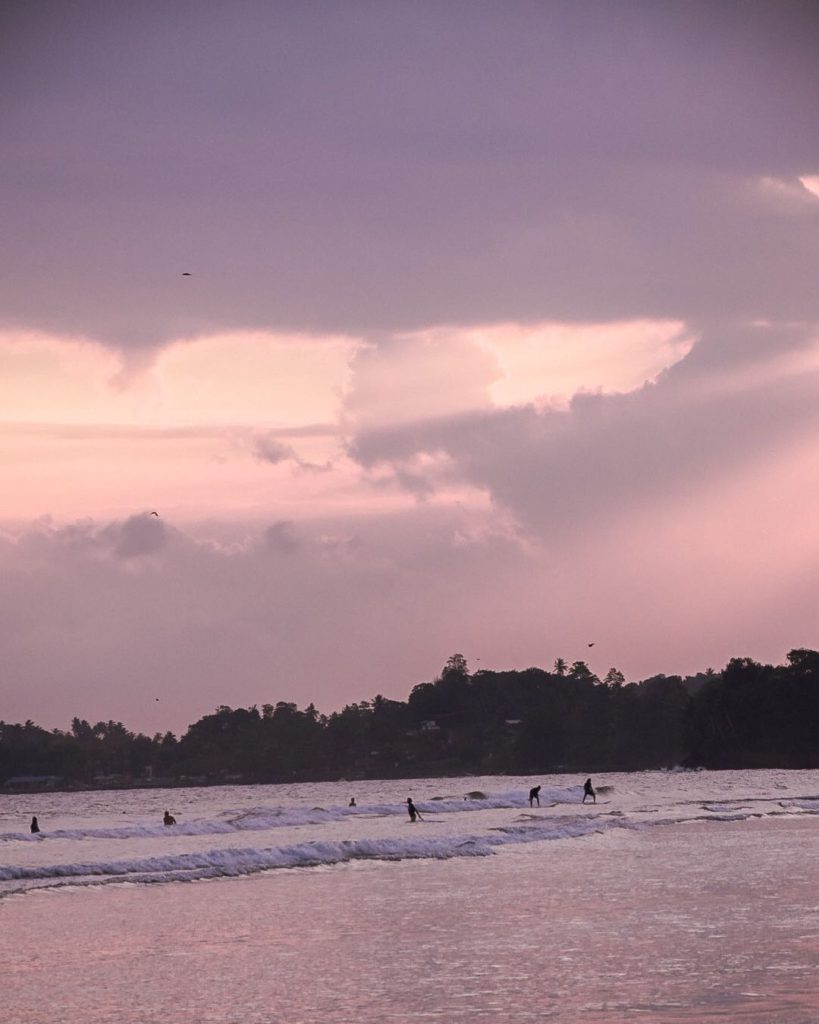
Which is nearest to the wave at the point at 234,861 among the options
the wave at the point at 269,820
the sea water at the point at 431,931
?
the sea water at the point at 431,931

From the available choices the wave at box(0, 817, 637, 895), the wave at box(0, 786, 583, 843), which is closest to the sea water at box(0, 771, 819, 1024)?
the wave at box(0, 817, 637, 895)

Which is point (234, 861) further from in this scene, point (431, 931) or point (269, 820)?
point (269, 820)

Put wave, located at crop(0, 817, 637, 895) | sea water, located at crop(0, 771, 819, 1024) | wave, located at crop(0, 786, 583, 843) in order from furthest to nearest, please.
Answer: wave, located at crop(0, 786, 583, 843)
wave, located at crop(0, 817, 637, 895)
sea water, located at crop(0, 771, 819, 1024)

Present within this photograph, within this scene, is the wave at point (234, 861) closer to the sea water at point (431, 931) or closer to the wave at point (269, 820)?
the sea water at point (431, 931)

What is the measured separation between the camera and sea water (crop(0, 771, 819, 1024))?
18.1 metres

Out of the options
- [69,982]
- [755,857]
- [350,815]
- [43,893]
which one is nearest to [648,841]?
[755,857]

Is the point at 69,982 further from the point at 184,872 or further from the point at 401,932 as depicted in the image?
the point at 184,872

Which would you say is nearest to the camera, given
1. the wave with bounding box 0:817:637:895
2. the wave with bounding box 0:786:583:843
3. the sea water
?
the sea water

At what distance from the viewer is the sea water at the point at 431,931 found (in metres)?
18.1

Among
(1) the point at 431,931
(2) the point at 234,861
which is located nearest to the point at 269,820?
(2) the point at 234,861

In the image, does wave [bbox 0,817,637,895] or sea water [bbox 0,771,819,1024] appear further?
wave [bbox 0,817,637,895]

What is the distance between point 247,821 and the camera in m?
75.3

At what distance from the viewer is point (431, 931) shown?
81.9 feet

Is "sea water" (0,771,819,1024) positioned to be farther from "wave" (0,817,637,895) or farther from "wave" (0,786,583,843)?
"wave" (0,786,583,843)
